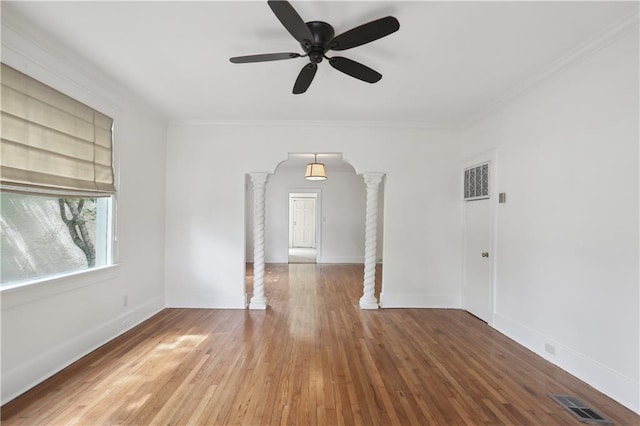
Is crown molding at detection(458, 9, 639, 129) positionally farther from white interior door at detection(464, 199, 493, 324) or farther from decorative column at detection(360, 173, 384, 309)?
decorative column at detection(360, 173, 384, 309)

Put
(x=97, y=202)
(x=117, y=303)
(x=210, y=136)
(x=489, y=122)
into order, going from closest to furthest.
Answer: (x=97, y=202) → (x=117, y=303) → (x=489, y=122) → (x=210, y=136)

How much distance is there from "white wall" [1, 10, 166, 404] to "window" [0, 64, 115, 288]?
0.43 ft

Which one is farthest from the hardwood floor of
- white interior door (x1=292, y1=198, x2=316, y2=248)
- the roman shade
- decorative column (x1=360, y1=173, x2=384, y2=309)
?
white interior door (x1=292, y1=198, x2=316, y2=248)

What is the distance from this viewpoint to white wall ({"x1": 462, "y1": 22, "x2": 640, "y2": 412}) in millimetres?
2061

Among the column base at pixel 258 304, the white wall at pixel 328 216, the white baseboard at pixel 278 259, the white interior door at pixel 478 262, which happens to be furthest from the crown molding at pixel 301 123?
the white baseboard at pixel 278 259

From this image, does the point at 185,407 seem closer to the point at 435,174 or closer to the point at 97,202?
the point at 97,202

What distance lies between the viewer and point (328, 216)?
8406 mm

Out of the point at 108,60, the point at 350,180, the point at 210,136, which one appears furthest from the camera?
the point at 350,180

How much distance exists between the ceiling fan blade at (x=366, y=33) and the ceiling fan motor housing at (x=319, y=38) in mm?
81

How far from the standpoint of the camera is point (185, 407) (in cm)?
198

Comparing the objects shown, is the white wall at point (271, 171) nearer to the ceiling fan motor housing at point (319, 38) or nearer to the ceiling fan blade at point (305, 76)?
the ceiling fan blade at point (305, 76)

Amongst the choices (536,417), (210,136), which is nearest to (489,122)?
(536,417)

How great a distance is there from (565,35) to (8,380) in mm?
4711

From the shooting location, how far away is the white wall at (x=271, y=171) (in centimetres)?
418
